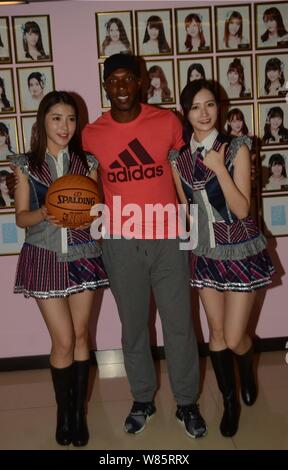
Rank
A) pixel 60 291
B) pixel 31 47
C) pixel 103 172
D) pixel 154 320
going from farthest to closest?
pixel 154 320
pixel 31 47
pixel 103 172
pixel 60 291

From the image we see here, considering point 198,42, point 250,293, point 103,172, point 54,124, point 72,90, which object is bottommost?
point 250,293

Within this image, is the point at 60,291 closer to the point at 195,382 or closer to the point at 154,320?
the point at 195,382

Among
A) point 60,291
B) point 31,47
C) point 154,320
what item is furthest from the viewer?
point 154,320

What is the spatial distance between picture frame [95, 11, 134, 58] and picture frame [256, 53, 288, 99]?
0.78 metres

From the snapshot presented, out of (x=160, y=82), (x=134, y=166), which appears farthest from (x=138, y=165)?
(x=160, y=82)

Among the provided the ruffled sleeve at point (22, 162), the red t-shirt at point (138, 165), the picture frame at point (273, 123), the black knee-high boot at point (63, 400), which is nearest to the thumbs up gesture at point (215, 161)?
the red t-shirt at point (138, 165)

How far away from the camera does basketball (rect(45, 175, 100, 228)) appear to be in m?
2.26

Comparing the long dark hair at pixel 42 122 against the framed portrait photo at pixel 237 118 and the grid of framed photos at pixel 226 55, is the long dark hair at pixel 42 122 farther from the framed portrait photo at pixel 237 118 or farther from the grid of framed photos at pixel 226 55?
the framed portrait photo at pixel 237 118

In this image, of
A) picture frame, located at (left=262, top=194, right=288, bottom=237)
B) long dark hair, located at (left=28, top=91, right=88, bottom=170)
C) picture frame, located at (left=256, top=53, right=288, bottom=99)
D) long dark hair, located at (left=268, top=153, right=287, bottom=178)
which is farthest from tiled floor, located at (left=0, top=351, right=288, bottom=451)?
picture frame, located at (left=256, top=53, right=288, bottom=99)

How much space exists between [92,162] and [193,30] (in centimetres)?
128

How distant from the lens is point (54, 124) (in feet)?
7.77

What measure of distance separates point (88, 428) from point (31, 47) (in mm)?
2141
